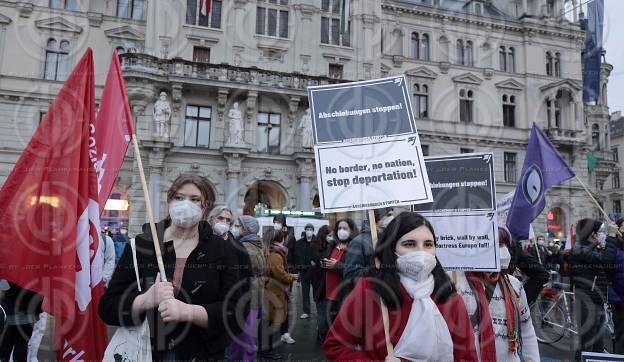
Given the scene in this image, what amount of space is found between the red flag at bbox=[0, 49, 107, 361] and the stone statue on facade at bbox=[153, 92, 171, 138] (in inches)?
709

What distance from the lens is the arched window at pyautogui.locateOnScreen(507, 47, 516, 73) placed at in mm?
31344

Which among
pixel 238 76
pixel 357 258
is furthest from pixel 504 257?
pixel 238 76

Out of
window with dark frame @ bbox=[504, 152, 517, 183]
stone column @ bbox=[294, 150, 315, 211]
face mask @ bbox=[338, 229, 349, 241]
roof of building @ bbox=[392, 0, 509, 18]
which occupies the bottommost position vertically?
face mask @ bbox=[338, 229, 349, 241]

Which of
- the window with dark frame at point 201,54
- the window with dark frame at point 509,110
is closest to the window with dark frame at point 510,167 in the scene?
the window with dark frame at point 509,110

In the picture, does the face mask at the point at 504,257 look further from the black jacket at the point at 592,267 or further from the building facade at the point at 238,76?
the building facade at the point at 238,76

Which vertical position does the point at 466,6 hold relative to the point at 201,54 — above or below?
above

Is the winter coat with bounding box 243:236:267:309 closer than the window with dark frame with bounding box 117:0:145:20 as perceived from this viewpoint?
Yes

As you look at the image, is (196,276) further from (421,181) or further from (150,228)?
(421,181)

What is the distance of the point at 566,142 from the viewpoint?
30.1 meters

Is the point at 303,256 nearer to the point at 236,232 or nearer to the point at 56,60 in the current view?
the point at 236,232

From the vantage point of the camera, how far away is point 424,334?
2.45 meters

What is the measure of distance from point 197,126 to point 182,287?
21.1 m

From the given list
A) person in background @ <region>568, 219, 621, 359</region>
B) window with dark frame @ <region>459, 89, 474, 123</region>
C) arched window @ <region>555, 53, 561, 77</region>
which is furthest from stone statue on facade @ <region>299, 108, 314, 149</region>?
arched window @ <region>555, 53, 561, 77</region>

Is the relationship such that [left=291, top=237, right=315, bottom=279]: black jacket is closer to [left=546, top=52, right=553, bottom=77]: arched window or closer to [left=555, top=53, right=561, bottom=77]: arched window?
[left=546, top=52, right=553, bottom=77]: arched window
